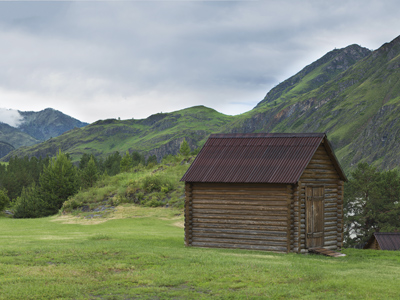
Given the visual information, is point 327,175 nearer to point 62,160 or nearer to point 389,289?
point 389,289

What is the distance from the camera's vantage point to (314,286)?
44.0 feet

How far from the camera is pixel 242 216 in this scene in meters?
21.9

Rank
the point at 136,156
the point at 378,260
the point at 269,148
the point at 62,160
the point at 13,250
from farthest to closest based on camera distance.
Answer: the point at 136,156
the point at 62,160
the point at 269,148
the point at 378,260
the point at 13,250

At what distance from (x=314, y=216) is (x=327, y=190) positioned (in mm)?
1872

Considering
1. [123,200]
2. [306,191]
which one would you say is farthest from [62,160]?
[306,191]

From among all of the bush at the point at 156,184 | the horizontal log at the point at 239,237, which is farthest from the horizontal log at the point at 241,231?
the bush at the point at 156,184

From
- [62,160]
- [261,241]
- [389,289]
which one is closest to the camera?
[389,289]

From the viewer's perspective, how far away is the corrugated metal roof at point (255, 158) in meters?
21.3

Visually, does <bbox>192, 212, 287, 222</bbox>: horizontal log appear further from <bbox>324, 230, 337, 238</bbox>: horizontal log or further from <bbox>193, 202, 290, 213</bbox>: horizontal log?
<bbox>324, 230, 337, 238</bbox>: horizontal log

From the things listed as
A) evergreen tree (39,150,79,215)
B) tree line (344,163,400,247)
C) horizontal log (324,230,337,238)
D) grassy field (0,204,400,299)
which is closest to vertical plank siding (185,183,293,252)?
grassy field (0,204,400,299)

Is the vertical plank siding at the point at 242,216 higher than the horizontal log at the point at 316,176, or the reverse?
the horizontal log at the point at 316,176

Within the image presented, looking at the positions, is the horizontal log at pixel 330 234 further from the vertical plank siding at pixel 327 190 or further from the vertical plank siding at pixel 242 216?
the vertical plank siding at pixel 242 216

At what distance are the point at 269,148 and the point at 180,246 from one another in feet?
22.9

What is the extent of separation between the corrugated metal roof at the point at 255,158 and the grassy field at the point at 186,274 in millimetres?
3696
